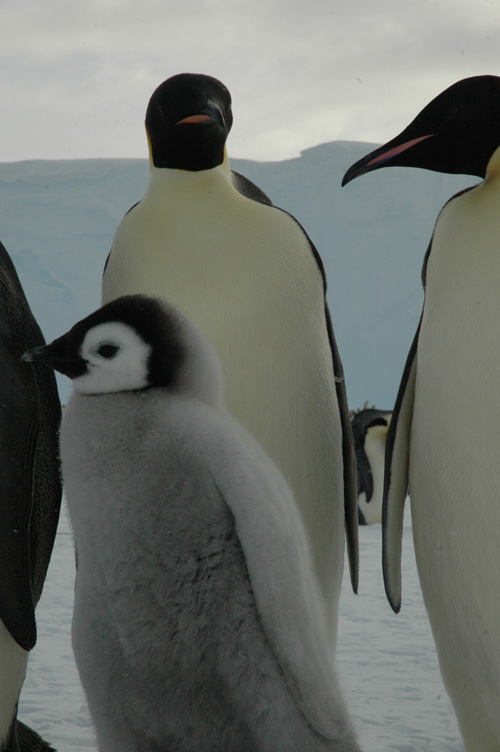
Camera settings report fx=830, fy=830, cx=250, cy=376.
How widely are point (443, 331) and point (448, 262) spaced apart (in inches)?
5.3

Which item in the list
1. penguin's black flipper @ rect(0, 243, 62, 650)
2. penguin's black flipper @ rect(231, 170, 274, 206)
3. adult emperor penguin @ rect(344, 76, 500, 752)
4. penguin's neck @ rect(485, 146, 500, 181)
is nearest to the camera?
penguin's black flipper @ rect(0, 243, 62, 650)

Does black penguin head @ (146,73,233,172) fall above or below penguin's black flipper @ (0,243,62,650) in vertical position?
above

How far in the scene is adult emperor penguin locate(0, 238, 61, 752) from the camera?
129cm

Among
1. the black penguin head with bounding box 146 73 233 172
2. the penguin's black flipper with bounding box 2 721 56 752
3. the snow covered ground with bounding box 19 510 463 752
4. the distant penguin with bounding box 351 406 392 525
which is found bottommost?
the distant penguin with bounding box 351 406 392 525

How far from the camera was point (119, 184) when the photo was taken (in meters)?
18.2

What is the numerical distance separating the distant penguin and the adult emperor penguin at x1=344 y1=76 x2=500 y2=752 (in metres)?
5.03

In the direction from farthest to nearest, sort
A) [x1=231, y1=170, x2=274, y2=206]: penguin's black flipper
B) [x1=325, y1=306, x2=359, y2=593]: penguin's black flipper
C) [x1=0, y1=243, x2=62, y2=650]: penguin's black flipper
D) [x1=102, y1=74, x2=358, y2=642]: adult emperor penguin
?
[x1=231, y1=170, x2=274, y2=206]: penguin's black flipper → [x1=325, y1=306, x2=359, y2=593]: penguin's black flipper → [x1=102, y1=74, x2=358, y2=642]: adult emperor penguin → [x1=0, y1=243, x2=62, y2=650]: penguin's black flipper

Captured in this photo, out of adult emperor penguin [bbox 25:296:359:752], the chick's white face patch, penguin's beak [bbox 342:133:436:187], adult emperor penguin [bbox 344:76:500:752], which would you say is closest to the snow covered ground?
adult emperor penguin [bbox 25:296:359:752]

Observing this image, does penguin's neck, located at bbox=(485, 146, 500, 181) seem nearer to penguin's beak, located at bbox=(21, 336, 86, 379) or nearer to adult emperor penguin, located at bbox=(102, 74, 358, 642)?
adult emperor penguin, located at bbox=(102, 74, 358, 642)

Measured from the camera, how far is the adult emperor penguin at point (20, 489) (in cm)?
129

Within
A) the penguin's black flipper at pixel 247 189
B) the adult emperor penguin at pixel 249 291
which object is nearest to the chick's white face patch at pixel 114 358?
the adult emperor penguin at pixel 249 291

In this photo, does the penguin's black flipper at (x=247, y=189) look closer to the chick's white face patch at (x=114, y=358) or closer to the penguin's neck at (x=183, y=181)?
Result: the penguin's neck at (x=183, y=181)

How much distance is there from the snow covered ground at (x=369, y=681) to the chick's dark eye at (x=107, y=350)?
53 cm

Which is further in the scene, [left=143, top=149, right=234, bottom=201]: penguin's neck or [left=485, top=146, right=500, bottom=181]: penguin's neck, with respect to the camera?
[left=143, top=149, right=234, bottom=201]: penguin's neck
